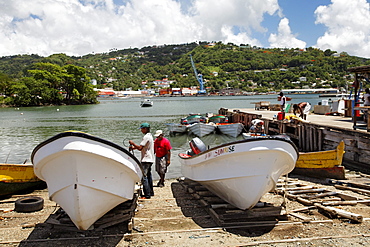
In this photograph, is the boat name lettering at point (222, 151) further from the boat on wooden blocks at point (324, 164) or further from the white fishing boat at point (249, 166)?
the boat on wooden blocks at point (324, 164)

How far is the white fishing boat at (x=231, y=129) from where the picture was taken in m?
27.5

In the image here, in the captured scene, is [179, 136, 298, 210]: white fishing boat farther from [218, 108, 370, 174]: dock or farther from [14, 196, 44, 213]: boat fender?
[218, 108, 370, 174]: dock

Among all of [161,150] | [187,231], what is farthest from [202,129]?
[187,231]

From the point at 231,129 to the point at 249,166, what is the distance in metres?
21.0

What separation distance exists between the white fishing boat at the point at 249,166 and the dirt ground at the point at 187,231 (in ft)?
2.09

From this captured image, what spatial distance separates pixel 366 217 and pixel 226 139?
65.5 ft

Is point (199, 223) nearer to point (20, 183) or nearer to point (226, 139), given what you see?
point (20, 183)

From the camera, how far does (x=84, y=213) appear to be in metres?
6.20

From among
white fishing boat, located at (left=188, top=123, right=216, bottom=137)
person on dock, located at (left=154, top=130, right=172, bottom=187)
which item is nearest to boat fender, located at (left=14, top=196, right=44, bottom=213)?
person on dock, located at (left=154, top=130, right=172, bottom=187)

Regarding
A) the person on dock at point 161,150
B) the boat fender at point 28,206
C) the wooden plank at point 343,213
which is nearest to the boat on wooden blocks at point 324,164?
the wooden plank at point 343,213

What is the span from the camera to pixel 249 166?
681 cm

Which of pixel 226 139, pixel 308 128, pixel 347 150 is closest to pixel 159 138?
pixel 347 150

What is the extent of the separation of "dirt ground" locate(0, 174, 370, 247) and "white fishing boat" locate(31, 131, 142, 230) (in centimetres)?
57

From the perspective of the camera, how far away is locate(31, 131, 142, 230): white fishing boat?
589 centimetres
